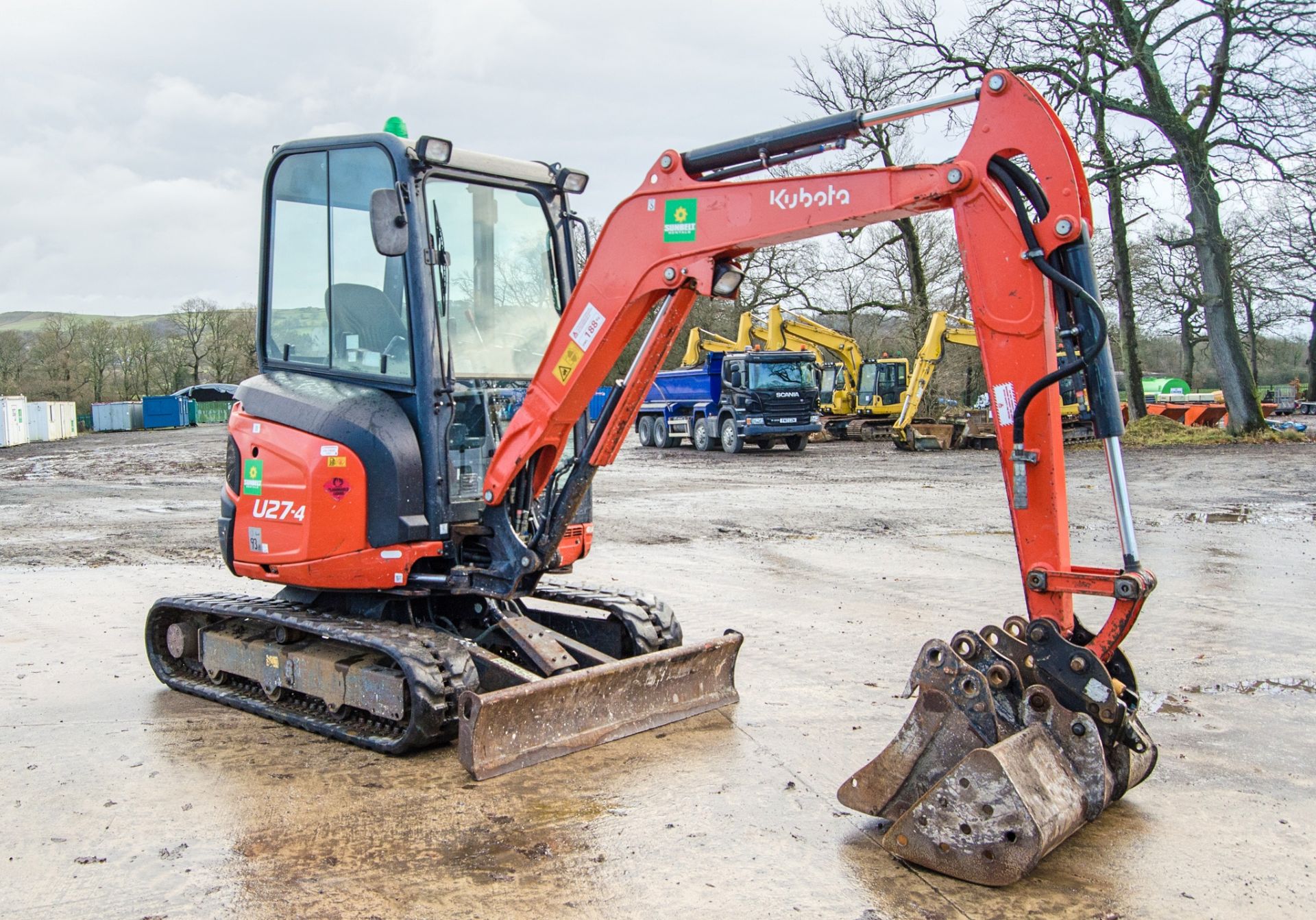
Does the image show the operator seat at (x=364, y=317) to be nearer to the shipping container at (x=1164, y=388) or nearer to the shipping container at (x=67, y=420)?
the shipping container at (x=67, y=420)

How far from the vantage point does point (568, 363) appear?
5.34 meters

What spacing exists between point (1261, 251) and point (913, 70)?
15.2 meters

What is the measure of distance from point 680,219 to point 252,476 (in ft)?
8.94

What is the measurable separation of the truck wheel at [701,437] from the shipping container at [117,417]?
3044 centimetres

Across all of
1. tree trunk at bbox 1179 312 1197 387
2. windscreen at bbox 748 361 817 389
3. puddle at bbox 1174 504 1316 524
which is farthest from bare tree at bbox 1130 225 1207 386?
puddle at bbox 1174 504 1316 524

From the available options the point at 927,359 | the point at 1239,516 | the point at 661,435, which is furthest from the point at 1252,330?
the point at 1239,516

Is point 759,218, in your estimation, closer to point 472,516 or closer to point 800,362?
point 472,516

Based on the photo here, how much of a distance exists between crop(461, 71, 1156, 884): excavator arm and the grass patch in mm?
23469

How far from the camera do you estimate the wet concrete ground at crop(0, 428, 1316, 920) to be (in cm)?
382

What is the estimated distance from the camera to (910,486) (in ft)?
60.6

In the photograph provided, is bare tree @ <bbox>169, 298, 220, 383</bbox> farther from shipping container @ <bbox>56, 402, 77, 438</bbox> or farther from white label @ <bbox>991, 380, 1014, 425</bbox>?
white label @ <bbox>991, 380, 1014, 425</bbox>

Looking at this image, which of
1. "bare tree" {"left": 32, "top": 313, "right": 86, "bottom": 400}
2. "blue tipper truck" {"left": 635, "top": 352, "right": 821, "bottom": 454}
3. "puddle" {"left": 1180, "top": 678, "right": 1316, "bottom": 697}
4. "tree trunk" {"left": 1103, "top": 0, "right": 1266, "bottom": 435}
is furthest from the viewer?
"bare tree" {"left": 32, "top": 313, "right": 86, "bottom": 400}

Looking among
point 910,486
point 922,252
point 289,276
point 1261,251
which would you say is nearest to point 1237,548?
point 910,486

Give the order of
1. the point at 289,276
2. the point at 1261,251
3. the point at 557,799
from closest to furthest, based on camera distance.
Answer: the point at 557,799 → the point at 289,276 → the point at 1261,251
